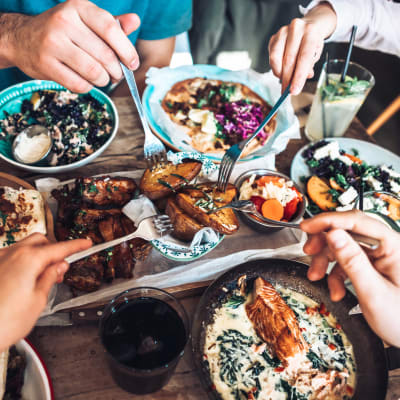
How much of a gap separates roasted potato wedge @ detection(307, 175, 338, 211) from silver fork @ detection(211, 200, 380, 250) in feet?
1.49

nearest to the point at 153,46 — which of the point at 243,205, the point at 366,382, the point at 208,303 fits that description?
the point at 243,205

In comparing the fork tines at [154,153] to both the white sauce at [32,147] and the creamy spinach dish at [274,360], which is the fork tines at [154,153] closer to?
the white sauce at [32,147]

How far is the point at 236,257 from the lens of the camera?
1.54m

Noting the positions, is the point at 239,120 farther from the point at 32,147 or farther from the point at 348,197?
the point at 32,147

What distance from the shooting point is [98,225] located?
→ 58.2 inches

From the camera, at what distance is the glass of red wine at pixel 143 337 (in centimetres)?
107

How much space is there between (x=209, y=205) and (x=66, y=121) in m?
1.11

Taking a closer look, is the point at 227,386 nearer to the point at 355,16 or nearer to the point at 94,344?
the point at 94,344

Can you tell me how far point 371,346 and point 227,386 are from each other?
23.7 inches

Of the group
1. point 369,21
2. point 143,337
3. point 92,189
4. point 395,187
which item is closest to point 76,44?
point 92,189

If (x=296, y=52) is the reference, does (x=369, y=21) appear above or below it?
above

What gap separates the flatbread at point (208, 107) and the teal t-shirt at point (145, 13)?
0.54 meters

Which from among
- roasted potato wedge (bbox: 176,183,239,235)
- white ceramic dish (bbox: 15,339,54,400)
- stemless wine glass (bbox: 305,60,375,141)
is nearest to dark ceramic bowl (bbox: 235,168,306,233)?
roasted potato wedge (bbox: 176,183,239,235)

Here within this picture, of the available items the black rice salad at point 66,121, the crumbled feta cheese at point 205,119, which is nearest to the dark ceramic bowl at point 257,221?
the crumbled feta cheese at point 205,119
